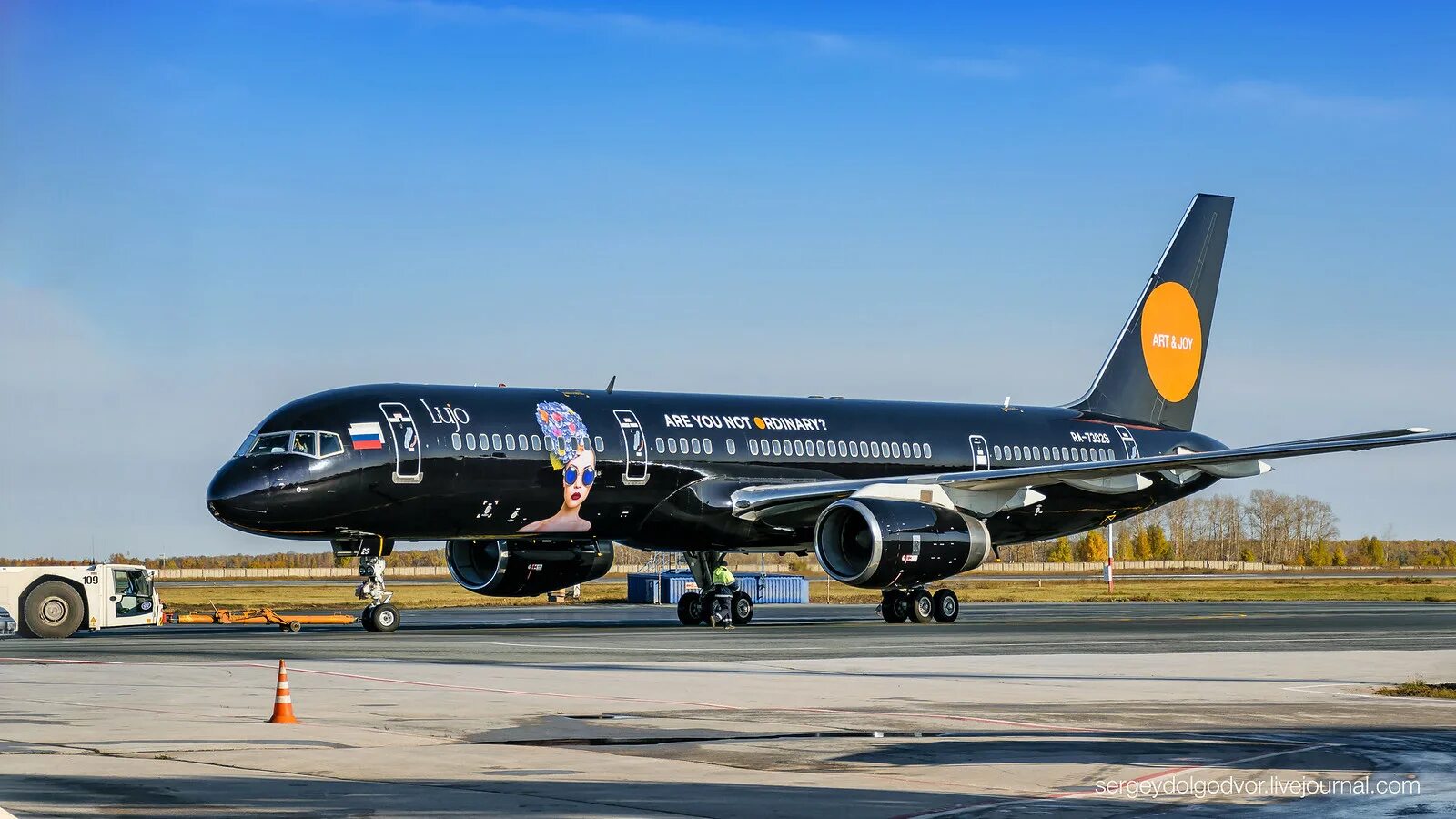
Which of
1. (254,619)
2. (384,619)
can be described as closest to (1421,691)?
(384,619)

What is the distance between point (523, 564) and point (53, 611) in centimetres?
905

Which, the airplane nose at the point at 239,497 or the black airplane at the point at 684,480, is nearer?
the airplane nose at the point at 239,497

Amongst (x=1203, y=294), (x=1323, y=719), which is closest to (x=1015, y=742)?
(x=1323, y=719)

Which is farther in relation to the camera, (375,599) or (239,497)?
(375,599)

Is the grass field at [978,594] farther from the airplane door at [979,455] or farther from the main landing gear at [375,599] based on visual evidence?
the main landing gear at [375,599]

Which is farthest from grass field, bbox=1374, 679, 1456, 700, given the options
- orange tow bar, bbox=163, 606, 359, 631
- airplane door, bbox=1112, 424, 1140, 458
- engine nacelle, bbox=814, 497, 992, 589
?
airplane door, bbox=1112, 424, 1140, 458

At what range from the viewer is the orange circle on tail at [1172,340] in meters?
43.8

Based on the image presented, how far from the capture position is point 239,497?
1128 inches

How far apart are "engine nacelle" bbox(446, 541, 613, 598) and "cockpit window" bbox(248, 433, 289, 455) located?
587 centimetres

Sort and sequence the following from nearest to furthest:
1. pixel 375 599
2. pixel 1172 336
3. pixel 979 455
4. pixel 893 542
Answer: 1. pixel 375 599
2. pixel 893 542
3. pixel 979 455
4. pixel 1172 336

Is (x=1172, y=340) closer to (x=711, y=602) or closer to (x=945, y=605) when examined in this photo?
(x=945, y=605)

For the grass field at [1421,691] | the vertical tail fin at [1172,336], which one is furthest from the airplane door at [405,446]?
the vertical tail fin at [1172,336]

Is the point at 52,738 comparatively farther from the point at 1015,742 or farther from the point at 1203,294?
the point at 1203,294

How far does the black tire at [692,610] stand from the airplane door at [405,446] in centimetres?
754
